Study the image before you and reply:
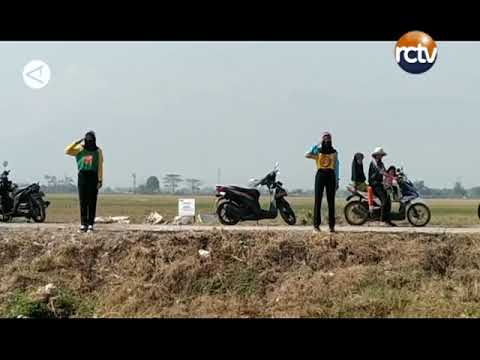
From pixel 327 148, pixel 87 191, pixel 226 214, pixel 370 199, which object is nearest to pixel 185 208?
pixel 226 214

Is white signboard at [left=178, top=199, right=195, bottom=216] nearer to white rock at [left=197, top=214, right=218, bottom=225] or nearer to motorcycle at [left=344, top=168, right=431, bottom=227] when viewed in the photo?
white rock at [left=197, top=214, right=218, bottom=225]

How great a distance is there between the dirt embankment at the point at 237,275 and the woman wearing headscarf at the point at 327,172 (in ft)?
2.01

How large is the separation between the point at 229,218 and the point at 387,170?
326 centimetres

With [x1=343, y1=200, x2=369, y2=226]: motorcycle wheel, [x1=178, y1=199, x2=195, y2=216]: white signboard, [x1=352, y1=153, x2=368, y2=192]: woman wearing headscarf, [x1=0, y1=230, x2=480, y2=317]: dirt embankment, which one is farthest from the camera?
[x1=178, y1=199, x2=195, y2=216]: white signboard

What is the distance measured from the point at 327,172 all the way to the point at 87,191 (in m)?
3.98

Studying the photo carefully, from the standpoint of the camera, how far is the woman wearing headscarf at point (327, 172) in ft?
28.3

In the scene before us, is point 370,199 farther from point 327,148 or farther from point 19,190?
point 19,190

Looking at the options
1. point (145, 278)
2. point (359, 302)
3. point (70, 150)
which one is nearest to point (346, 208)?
point (359, 302)

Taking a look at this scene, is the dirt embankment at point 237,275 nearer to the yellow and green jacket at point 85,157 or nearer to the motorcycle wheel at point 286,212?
the yellow and green jacket at point 85,157

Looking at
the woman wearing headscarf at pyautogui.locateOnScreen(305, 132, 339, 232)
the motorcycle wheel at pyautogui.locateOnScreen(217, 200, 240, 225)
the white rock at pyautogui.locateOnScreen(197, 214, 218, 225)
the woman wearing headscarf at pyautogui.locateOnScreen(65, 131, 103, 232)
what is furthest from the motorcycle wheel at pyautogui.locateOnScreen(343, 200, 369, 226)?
the woman wearing headscarf at pyautogui.locateOnScreen(65, 131, 103, 232)

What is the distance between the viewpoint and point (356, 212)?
405 inches

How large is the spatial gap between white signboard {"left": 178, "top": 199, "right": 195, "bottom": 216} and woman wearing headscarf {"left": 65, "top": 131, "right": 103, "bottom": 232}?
12.3ft

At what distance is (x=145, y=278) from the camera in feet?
24.9

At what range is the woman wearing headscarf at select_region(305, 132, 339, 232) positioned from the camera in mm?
8625
